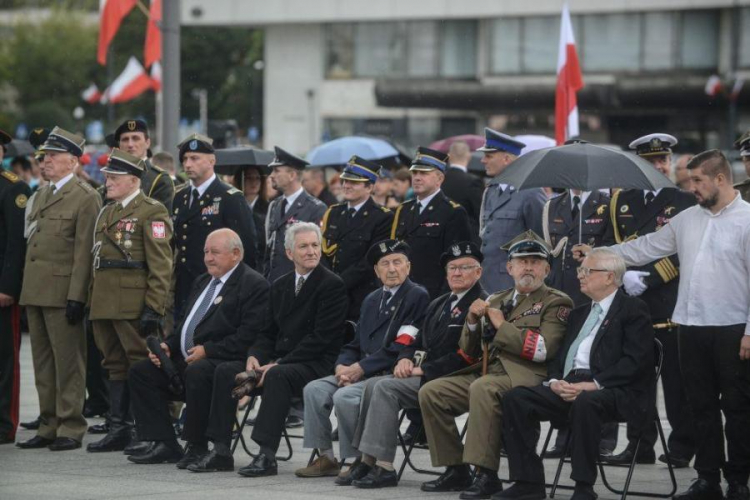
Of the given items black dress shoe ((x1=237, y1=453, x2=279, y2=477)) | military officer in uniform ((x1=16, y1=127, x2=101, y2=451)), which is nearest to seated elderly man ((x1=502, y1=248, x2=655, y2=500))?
black dress shoe ((x1=237, y1=453, x2=279, y2=477))

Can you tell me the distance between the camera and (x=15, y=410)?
36.9 ft

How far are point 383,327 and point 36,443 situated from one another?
3.07 m

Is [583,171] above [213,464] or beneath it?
above

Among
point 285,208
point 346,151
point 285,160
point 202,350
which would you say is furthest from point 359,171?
A: point 346,151

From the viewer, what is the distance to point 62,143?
1117 cm

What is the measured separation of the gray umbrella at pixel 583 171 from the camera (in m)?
9.03

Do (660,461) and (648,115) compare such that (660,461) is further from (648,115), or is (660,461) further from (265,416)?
(648,115)

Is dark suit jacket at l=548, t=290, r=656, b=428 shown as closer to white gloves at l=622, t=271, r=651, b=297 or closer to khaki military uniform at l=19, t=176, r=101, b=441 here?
white gloves at l=622, t=271, r=651, b=297

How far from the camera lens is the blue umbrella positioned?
16016mm

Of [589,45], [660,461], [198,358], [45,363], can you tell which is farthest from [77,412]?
[589,45]

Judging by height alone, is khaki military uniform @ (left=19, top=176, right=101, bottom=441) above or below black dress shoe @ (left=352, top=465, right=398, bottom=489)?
above

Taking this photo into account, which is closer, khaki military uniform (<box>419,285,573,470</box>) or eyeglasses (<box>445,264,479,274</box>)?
khaki military uniform (<box>419,285,573,470</box>)

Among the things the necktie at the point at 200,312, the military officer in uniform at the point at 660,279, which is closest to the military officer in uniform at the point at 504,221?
the military officer in uniform at the point at 660,279

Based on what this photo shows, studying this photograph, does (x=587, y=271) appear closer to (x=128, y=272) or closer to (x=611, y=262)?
(x=611, y=262)
